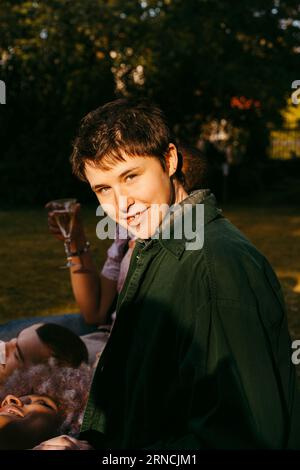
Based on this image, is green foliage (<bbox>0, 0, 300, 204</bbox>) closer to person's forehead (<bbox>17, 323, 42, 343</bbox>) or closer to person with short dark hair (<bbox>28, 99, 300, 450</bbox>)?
person's forehead (<bbox>17, 323, 42, 343</bbox>)

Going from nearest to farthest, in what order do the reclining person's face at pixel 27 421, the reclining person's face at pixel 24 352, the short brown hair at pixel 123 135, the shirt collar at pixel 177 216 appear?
the shirt collar at pixel 177 216 → the short brown hair at pixel 123 135 → the reclining person's face at pixel 27 421 → the reclining person's face at pixel 24 352

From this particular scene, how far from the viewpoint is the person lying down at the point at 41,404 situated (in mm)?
2916

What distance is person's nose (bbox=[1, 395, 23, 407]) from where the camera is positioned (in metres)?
3.13

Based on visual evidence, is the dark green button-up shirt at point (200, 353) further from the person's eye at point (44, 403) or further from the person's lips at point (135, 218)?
the person's eye at point (44, 403)

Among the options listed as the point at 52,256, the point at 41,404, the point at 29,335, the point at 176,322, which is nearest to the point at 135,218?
the point at 176,322

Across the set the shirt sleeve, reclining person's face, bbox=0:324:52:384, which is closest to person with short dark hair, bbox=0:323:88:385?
reclining person's face, bbox=0:324:52:384

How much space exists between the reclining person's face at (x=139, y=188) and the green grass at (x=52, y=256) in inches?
176

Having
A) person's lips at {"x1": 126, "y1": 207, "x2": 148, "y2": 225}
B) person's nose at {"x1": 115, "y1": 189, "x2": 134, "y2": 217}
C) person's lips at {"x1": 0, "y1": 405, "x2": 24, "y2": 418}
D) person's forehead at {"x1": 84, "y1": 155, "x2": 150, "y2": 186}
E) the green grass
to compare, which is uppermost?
person's forehead at {"x1": 84, "y1": 155, "x2": 150, "y2": 186}

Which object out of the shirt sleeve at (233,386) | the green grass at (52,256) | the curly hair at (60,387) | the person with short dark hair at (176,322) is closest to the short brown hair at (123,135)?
the person with short dark hair at (176,322)

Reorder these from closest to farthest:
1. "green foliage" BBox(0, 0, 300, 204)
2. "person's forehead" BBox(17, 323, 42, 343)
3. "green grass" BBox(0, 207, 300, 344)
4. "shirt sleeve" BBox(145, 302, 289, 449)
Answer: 1. "shirt sleeve" BBox(145, 302, 289, 449)
2. "person's forehead" BBox(17, 323, 42, 343)
3. "green grass" BBox(0, 207, 300, 344)
4. "green foliage" BBox(0, 0, 300, 204)

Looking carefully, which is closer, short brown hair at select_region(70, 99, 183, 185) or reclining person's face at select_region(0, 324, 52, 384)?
short brown hair at select_region(70, 99, 183, 185)

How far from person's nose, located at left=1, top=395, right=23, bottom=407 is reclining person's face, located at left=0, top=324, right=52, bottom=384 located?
434mm
